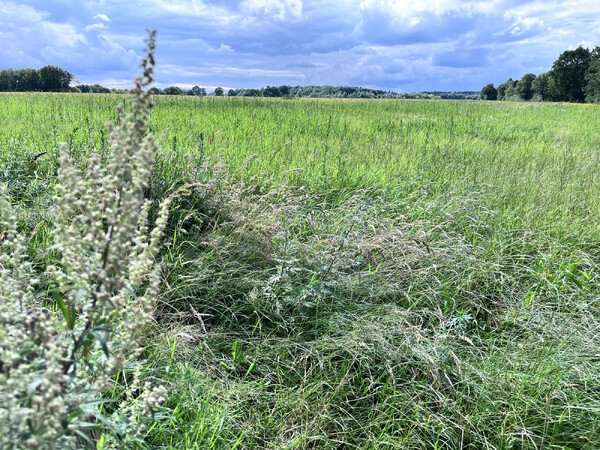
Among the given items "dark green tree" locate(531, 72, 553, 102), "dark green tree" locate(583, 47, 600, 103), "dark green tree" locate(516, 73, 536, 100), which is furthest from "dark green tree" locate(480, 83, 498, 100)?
"dark green tree" locate(583, 47, 600, 103)

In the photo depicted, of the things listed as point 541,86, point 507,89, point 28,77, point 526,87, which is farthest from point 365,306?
point 507,89

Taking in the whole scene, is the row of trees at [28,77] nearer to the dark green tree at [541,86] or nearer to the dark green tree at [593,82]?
the dark green tree at [593,82]

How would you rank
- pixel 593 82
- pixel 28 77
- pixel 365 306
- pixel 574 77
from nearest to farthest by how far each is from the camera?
pixel 365 306, pixel 28 77, pixel 593 82, pixel 574 77

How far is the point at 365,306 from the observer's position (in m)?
2.76

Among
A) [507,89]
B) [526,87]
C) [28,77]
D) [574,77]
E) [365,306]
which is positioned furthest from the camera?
[507,89]

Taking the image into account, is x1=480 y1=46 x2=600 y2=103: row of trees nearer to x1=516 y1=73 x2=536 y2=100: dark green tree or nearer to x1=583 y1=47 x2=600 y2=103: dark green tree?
x1=583 y1=47 x2=600 y2=103: dark green tree

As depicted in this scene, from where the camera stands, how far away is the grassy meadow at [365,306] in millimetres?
2076

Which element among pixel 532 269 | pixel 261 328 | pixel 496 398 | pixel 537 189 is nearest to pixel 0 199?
pixel 261 328

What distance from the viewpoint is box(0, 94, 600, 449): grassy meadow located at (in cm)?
208

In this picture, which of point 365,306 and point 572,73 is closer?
point 365,306

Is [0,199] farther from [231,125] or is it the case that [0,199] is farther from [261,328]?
[231,125]

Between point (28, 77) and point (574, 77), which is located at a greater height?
point (574, 77)

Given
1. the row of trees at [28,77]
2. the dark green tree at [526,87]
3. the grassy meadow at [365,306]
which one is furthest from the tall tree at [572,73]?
the grassy meadow at [365,306]

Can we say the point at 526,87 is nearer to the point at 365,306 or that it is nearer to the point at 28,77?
the point at 28,77
